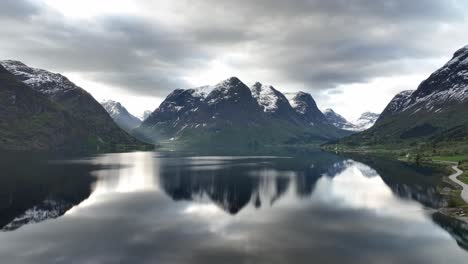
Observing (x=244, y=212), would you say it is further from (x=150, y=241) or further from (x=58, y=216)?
(x=58, y=216)

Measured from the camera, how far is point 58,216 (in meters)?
87.2

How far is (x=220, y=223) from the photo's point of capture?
276 feet

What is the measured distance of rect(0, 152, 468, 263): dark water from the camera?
60.1 m

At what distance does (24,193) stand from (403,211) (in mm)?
117656

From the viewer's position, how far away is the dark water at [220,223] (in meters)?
60.1

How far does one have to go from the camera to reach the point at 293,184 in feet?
500

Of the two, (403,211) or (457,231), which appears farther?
(403,211)

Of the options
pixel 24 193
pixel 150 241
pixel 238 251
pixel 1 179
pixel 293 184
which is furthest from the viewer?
pixel 293 184

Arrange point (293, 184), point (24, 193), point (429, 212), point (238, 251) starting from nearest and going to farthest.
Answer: point (238, 251) → point (429, 212) → point (24, 193) → point (293, 184)

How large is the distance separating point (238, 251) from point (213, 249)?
15.4ft

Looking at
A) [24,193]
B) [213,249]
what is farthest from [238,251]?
[24,193]

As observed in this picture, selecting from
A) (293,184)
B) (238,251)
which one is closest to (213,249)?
(238,251)

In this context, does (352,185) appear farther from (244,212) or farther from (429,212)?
(244,212)

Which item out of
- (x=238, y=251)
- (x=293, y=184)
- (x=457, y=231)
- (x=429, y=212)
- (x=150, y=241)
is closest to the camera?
(x=238, y=251)
